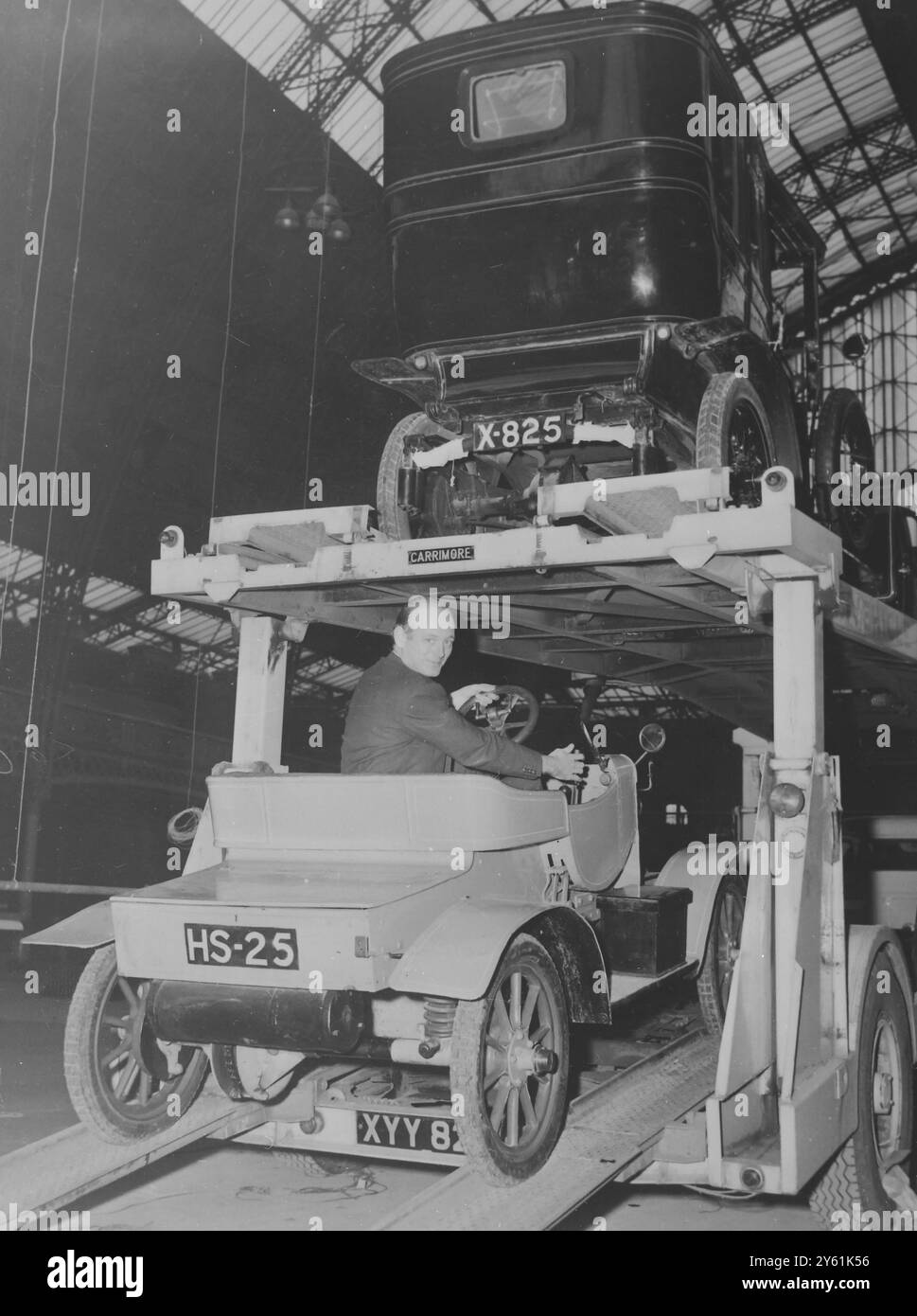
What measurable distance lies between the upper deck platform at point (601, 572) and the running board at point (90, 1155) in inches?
72.1

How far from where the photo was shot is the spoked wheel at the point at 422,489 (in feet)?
16.0

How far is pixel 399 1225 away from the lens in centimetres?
293

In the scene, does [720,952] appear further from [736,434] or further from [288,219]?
[288,219]

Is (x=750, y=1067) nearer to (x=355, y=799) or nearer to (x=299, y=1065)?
(x=355, y=799)

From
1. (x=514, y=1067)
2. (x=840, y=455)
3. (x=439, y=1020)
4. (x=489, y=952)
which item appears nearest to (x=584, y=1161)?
(x=514, y=1067)

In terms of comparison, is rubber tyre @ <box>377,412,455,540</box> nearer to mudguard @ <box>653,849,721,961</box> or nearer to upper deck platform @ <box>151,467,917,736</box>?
upper deck platform @ <box>151,467,917,736</box>

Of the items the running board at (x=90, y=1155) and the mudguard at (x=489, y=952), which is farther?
the running board at (x=90, y=1155)

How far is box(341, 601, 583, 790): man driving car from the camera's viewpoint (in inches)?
160

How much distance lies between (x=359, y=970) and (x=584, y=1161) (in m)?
0.91

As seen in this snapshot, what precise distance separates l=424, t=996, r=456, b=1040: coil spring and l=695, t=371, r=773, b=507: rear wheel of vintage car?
226cm

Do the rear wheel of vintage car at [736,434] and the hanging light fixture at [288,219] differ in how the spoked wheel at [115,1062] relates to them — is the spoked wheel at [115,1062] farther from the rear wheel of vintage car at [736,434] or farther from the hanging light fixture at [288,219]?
the hanging light fixture at [288,219]

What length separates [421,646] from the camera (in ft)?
13.9

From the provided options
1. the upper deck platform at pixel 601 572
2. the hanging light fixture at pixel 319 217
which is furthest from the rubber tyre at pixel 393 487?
the hanging light fixture at pixel 319 217

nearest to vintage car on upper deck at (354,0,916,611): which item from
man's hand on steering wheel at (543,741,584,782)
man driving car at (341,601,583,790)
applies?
man driving car at (341,601,583,790)
